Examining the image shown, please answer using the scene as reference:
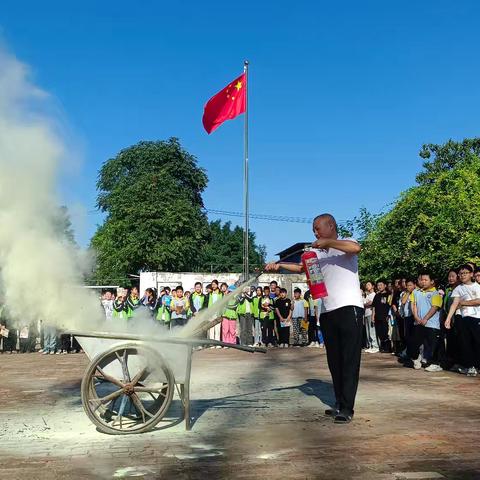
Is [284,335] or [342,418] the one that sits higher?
[284,335]

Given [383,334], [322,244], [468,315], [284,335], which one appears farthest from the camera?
[284,335]

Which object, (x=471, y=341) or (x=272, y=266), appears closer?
(x=272, y=266)

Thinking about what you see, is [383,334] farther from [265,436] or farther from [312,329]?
[265,436]

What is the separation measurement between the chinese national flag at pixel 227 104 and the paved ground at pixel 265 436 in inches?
A: 581

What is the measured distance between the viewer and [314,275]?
642cm

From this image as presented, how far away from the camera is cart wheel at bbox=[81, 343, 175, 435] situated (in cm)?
580

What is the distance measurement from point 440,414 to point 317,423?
155 centimetres

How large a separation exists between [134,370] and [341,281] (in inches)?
94.2

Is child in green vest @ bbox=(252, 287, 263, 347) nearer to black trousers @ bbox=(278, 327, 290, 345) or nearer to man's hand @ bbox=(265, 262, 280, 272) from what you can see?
black trousers @ bbox=(278, 327, 290, 345)

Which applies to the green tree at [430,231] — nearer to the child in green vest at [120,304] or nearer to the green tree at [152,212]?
the child in green vest at [120,304]

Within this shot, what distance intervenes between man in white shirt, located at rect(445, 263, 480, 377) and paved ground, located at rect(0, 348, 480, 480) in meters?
0.81

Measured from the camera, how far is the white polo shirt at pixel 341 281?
Result: 6.41 meters

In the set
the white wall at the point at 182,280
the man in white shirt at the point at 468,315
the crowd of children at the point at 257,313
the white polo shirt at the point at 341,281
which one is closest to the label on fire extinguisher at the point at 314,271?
the white polo shirt at the point at 341,281

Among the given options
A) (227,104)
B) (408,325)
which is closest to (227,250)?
(227,104)
